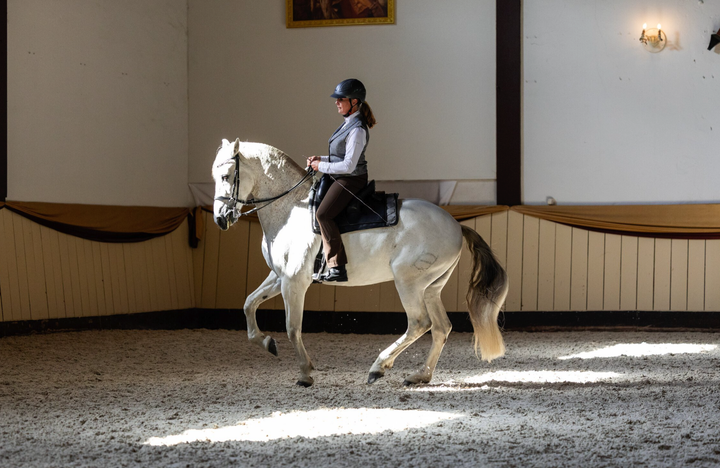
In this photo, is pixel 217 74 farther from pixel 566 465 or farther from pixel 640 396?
pixel 566 465

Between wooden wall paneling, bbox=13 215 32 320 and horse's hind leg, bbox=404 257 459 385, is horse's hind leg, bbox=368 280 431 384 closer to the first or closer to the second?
horse's hind leg, bbox=404 257 459 385

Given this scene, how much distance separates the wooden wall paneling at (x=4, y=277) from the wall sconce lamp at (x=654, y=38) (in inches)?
272

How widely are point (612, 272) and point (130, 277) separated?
540 centimetres

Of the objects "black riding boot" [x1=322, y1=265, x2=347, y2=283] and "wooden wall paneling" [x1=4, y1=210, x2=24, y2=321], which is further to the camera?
"wooden wall paneling" [x1=4, y1=210, x2=24, y2=321]

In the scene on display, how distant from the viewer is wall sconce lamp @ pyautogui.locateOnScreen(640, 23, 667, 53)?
811 cm

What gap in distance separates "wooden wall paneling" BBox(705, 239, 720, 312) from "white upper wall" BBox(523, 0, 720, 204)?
0.55 meters

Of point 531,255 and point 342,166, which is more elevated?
point 342,166

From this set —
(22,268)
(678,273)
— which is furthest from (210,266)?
(678,273)

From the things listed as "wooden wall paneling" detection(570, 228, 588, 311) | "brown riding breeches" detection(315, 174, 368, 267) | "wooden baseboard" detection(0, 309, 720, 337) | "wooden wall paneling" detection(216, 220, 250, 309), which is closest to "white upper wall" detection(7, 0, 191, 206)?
"wooden wall paneling" detection(216, 220, 250, 309)

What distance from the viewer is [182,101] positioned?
890cm

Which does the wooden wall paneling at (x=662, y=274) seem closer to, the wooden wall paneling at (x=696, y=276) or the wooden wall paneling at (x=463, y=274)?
the wooden wall paneling at (x=696, y=276)

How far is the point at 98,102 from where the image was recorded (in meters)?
7.73

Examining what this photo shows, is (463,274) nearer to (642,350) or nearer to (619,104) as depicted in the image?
(642,350)

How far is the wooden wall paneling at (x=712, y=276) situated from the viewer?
803cm
